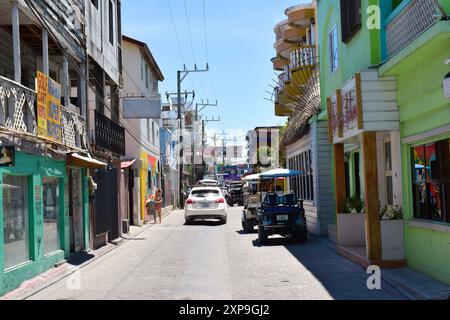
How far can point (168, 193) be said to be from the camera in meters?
43.3

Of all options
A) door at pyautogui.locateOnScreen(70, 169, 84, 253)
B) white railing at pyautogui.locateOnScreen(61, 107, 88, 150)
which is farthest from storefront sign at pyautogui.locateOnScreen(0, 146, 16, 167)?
door at pyautogui.locateOnScreen(70, 169, 84, 253)

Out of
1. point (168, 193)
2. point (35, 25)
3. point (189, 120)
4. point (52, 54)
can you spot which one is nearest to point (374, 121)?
point (35, 25)

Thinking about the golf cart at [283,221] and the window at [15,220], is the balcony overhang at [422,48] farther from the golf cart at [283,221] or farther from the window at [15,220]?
the window at [15,220]

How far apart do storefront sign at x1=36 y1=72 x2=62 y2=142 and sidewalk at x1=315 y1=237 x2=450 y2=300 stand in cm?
734

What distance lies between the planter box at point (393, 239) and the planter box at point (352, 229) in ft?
9.10

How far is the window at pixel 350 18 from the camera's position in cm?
1273

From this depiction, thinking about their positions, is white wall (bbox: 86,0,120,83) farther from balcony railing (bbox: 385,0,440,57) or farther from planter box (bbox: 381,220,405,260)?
planter box (bbox: 381,220,405,260)

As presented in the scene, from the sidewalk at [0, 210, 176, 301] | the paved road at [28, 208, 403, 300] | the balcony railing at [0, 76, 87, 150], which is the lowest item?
the paved road at [28, 208, 403, 300]

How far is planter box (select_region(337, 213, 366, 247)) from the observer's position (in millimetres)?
14305

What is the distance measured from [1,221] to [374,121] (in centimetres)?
718

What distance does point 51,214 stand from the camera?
13.5 m

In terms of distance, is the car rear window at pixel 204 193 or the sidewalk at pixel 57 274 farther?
the car rear window at pixel 204 193

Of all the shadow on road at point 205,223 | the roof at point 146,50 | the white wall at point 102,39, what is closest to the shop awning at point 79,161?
the white wall at point 102,39
